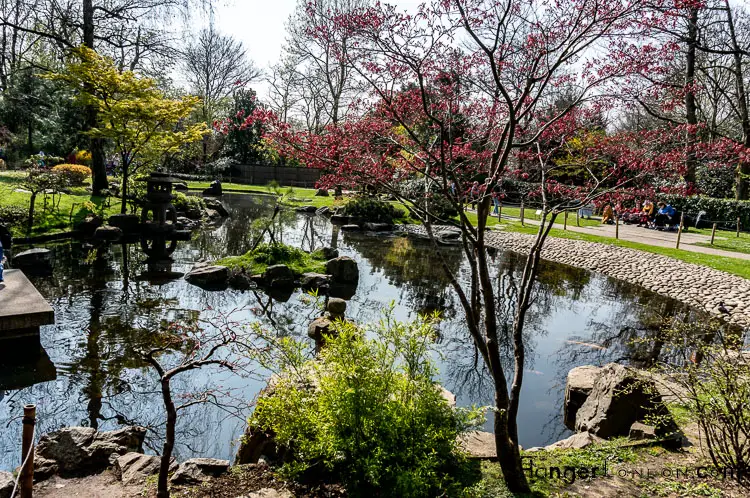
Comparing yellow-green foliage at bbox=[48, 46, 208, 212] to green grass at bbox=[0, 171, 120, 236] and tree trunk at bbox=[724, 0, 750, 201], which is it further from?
tree trunk at bbox=[724, 0, 750, 201]

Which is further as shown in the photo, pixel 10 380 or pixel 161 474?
pixel 10 380

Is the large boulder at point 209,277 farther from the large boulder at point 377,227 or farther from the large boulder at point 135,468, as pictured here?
the large boulder at point 377,227

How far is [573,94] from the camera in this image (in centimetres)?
550

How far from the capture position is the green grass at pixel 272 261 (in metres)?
11.5

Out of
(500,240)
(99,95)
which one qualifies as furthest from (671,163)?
(99,95)

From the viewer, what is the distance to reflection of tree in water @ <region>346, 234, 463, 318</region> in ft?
34.9

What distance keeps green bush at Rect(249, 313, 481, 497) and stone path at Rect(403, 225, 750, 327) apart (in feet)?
20.7

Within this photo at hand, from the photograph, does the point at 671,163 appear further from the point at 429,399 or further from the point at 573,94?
the point at 429,399

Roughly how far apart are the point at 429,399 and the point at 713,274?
11442 millimetres

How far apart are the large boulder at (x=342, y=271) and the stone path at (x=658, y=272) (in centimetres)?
685

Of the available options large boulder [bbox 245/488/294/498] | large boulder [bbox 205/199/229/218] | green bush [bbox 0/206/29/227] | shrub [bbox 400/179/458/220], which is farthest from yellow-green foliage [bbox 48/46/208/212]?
large boulder [bbox 245/488/294/498]

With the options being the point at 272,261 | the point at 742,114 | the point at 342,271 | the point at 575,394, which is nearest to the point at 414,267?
the point at 342,271

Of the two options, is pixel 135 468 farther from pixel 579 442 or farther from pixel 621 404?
pixel 621 404

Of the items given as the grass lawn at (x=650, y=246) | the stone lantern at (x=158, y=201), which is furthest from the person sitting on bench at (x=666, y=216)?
the stone lantern at (x=158, y=201)
